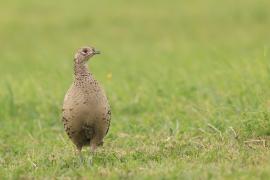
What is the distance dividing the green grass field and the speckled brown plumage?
236 mm

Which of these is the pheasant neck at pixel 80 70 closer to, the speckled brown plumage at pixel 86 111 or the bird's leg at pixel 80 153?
the speckled brown plumage at pixel 86 111

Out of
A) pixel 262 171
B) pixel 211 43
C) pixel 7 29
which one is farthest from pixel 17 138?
pixel 7 29

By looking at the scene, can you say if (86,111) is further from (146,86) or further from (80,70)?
(146,86)

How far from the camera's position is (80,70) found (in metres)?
7.46

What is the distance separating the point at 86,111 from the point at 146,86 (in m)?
4.87

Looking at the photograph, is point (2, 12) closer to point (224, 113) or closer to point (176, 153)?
point (224, 113)

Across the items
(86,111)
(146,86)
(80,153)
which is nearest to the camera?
(86,111)

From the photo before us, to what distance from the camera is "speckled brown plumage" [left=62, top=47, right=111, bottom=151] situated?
23.2ft

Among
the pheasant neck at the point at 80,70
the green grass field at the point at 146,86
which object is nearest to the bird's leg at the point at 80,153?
the green grass field at the point at 146,86

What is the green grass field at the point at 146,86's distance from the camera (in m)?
6.84

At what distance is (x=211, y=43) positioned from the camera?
58.8 ft

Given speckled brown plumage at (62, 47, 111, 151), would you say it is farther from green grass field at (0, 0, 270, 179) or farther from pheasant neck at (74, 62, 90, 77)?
green grass field at (0, 0, 270, 179)

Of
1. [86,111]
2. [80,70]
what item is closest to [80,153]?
[86,111]

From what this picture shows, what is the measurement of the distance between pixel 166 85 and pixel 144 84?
0.48m
